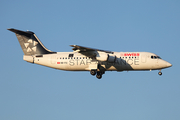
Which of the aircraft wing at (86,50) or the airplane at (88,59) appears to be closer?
the aircraft wing at (86,50)

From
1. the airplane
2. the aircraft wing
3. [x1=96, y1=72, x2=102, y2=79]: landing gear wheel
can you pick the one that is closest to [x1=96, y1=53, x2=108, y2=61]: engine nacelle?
the airplane

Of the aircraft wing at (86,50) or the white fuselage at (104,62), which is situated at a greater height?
the aircraft wing at (86,50)

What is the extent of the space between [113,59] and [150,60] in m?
5.00

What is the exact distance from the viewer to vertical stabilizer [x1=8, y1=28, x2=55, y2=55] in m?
43.9

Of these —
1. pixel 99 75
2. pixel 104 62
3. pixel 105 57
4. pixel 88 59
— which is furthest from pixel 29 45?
pixel 105 57

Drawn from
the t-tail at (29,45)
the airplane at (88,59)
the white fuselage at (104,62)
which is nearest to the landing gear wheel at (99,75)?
the airplane at (88,59)

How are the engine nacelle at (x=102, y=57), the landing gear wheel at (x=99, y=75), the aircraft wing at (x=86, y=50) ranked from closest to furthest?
the engine nacelle at (x=102, y=57), the aircraft wing at (x=86, y=50), the landing gear wheel at (x=99, y=75)

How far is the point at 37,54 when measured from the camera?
143 ft

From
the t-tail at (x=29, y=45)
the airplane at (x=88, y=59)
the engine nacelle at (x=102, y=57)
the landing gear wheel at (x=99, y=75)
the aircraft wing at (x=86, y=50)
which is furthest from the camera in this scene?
the t-tail at (x=29, y=45)

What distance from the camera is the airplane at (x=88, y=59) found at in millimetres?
39844

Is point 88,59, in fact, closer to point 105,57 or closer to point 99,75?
point 105,57

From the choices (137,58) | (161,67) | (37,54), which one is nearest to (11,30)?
(37,54)

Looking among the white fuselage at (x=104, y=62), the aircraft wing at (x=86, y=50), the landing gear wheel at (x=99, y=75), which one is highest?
the aircraft wing at (x=86, y=50)

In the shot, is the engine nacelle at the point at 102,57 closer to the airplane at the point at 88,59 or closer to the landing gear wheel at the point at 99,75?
the airplane at the point at 88,59
